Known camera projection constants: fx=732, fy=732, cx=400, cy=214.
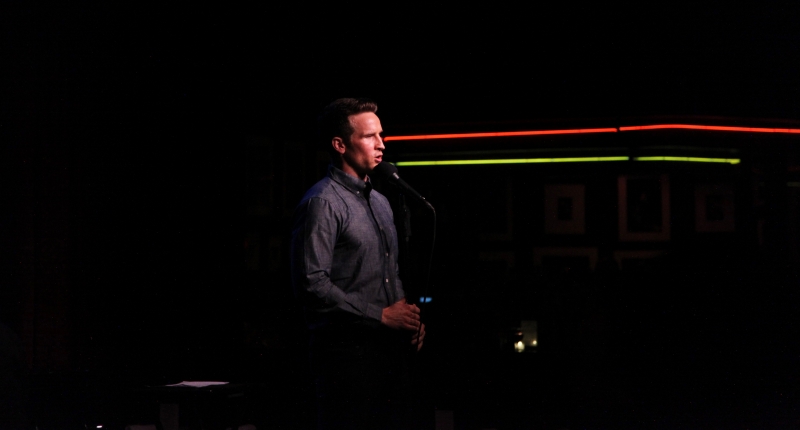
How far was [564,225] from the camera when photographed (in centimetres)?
583

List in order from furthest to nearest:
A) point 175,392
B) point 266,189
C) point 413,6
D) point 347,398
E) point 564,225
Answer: point 564,225 → point 266,189 → point 413,6 → point 175,392 → point 347,398

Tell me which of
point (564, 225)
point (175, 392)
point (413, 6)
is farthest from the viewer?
point (564, 225)

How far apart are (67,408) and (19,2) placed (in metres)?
2.80

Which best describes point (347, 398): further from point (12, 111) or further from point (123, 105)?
point (12, 111)

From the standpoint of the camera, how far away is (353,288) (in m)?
2.11

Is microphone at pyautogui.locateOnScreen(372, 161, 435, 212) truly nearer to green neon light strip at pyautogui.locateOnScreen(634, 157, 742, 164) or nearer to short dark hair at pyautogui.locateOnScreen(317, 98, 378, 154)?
short dark hair at pyautogui.locateOnScreen(317, 98, 378, 154)

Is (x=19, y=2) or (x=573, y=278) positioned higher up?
(x=19, y=2)

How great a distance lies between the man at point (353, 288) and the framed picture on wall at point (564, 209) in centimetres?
379

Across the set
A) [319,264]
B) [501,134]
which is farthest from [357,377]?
[501,134]

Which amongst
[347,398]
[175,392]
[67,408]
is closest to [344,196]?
[347,398]

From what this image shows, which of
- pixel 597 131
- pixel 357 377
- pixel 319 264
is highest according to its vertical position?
pixel 597 131

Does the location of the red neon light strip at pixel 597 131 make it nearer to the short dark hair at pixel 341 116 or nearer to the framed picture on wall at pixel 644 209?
the framed picture on wall at pixel 644 209

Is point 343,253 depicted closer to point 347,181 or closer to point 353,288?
point 353,288

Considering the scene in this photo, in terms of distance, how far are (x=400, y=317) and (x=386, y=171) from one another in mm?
420
